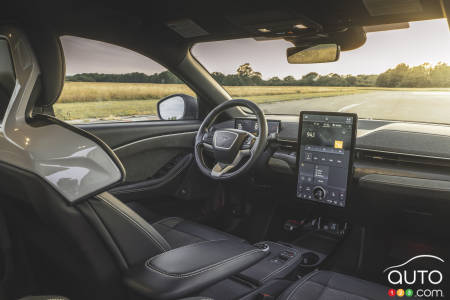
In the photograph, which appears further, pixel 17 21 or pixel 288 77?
pixel 288 77

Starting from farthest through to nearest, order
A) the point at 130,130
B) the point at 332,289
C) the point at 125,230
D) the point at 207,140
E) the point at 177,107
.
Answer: the point at 177,107, the point at 130,130, the point at 207,140, the point at 332,289, the point at 125,230

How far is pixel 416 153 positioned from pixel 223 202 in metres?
1.68

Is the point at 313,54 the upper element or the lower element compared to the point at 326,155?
upper

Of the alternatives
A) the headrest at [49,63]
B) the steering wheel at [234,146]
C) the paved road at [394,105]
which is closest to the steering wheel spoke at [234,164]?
the steering wheel at [234,146]

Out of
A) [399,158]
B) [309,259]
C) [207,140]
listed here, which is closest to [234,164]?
[207,140]

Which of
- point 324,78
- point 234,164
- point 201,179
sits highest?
point 324,78

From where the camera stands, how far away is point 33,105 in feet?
3.49

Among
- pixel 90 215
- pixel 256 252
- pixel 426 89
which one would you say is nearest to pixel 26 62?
pixel 90 215

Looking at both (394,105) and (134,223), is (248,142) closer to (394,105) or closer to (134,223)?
(394,105)

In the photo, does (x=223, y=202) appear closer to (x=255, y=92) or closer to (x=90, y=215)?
(x=255, y=92)

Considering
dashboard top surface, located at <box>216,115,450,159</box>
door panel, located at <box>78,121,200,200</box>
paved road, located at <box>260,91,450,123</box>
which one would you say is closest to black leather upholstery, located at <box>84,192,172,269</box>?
door panel, located at <box>78,121,200,200</box>

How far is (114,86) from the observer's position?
2.81m

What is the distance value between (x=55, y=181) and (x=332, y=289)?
135 centimetres

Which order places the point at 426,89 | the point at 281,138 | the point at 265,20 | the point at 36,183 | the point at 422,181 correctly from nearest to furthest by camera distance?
the point at 36,183 < the point at 422,181 < the point at 426,89 < the point at 265,20 < the point at 281,138
